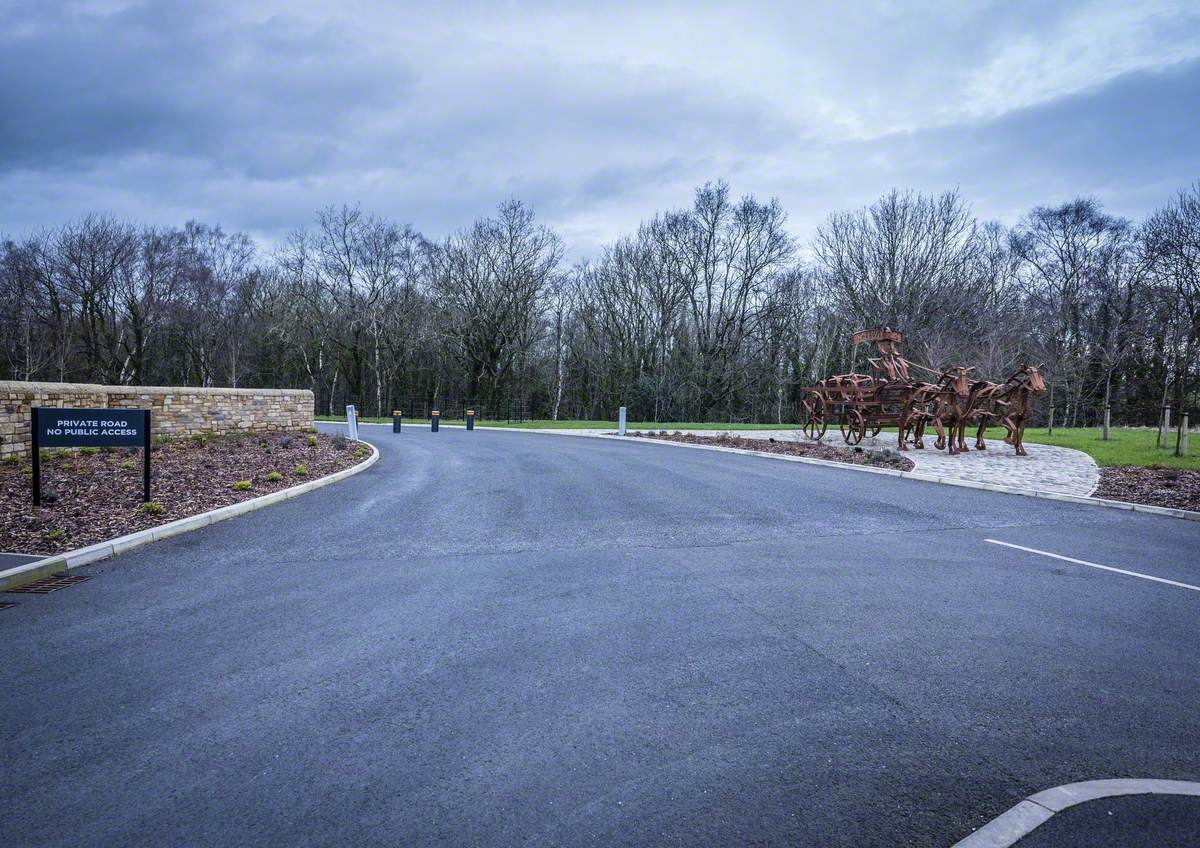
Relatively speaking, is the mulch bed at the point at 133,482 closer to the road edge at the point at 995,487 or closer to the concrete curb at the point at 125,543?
the concrete curb at the point at 125,543

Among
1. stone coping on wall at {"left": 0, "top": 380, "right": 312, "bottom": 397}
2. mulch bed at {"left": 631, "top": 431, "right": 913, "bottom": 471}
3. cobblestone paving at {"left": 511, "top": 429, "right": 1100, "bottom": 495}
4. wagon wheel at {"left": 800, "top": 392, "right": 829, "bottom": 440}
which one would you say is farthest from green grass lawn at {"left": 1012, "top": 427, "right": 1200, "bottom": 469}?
stone coping on wall at {"left": 0, "top": 380, "right": 312, "bottom": 397}

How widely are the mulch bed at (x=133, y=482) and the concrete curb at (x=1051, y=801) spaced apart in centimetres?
774

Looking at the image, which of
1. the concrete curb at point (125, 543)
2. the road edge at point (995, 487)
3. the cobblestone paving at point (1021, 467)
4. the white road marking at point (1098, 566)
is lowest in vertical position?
the concrete curb at point (125, 543)

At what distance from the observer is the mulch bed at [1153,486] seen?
31.5ft

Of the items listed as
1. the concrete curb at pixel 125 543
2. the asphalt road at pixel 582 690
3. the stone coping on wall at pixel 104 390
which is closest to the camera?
the asphalt road at pixel 582 690

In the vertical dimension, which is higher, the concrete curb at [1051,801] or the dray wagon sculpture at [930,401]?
the dray wagon sculpture at [930,401]

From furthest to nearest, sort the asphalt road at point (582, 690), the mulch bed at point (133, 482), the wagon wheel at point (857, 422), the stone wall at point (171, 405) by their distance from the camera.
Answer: the wagon wheel at point (857, 422)
the stone wall at point (171, 405)
the mulch bed at point (133, 482)
the asphalt road at point (582, 690)

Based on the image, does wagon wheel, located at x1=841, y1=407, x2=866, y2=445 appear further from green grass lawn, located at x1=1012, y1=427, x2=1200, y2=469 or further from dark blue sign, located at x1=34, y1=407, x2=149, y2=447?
dark blue sign, located at x1=34, y1=407, x2=149, y2=447

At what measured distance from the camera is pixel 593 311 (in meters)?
45.5

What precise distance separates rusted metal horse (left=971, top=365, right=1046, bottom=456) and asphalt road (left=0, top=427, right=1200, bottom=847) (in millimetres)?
10084

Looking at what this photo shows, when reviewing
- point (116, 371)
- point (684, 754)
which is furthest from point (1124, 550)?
point (116, 371)

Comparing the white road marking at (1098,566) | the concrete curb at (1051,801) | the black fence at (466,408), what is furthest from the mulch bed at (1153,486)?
the black fence at (466,408)

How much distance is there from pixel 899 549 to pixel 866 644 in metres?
3.00

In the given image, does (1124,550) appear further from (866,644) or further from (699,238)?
(699,238)
